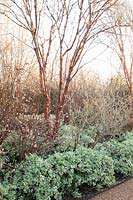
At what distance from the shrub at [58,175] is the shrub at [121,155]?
317mm

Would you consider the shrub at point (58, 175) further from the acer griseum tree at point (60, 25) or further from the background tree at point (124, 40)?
the background tree at point (124, 40)

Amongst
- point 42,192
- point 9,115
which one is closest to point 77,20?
point 9,115

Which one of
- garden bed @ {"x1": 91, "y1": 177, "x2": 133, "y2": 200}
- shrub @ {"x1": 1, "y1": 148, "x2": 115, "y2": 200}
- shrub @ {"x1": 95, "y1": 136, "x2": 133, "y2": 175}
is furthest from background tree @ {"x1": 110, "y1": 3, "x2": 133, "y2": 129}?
shrub @ {"x1": 1, "y1": 148, "x2": 115, "y2": 200}

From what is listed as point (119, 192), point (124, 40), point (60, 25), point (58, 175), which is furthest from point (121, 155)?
point (124, 40)

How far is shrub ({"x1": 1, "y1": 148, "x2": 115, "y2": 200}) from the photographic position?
332cm

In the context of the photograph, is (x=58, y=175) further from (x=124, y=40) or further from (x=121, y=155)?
(x=124, y=40)

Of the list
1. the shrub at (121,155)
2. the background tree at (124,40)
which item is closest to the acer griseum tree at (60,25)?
the shrub at (121,155)

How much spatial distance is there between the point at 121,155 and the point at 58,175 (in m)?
1.14

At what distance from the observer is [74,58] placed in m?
4.64

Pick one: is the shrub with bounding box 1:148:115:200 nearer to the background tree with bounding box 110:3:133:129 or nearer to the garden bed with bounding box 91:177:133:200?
the garden bed with bounding box 91:177:133:200

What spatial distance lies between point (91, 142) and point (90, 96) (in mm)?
2022

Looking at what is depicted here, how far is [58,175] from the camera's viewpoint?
3480mm

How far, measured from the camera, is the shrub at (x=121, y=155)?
425 centimetres

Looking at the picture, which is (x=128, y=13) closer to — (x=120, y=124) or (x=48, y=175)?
(x=120, y=124)
